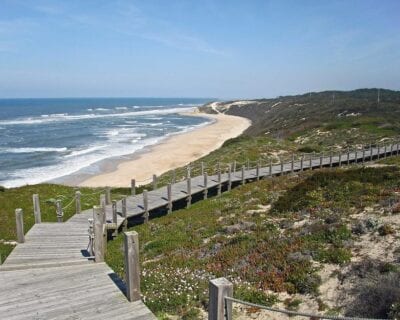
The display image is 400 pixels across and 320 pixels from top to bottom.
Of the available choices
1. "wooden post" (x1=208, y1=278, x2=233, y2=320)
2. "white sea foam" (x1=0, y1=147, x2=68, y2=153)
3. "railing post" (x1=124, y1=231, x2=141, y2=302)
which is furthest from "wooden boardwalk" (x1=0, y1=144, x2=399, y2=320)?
"white sea foam" (x1=0, y1=147, x2=68, y2=153)

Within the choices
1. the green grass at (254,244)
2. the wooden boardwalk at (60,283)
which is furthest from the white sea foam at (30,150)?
the wooden boardwalk at (60,283)

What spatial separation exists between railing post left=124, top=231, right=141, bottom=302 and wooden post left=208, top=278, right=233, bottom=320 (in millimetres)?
2533

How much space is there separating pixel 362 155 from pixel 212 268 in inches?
1142

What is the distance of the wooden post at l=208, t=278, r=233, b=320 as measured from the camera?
5133 mm

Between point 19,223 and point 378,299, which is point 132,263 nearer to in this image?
point 378,299

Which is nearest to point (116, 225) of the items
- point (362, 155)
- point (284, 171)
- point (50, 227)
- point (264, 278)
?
point (50, 227)

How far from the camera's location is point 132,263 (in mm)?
7469

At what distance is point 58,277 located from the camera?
8.95m

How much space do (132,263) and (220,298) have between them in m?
2.77

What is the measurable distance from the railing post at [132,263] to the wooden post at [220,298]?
253 centimetres

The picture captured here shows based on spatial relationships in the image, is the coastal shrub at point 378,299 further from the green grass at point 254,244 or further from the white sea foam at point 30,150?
the white sea foam at point 30,150

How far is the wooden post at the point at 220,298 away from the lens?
16.8 ft

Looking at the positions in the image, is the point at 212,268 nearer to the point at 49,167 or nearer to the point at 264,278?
the point at 264,278

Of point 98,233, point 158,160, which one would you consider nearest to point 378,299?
point 98,233
